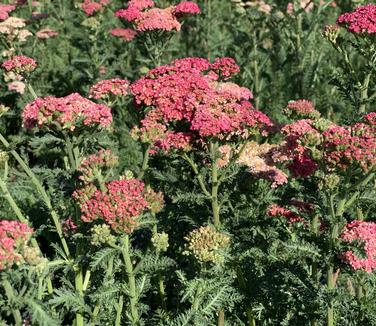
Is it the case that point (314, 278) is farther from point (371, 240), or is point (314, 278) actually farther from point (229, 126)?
point (229, 126)

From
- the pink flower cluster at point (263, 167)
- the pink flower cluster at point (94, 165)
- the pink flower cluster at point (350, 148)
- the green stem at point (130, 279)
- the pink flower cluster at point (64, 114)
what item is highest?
the pink flower cluster at point (350, 148)

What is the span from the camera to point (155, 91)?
4133 millimetres

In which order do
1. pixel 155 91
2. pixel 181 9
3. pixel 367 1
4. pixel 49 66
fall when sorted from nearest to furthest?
pixel 155 91 < pixel 181 9 < pixel 367 1 < pixel 49 66

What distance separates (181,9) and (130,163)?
1.91 m

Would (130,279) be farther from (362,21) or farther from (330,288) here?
(362,21)

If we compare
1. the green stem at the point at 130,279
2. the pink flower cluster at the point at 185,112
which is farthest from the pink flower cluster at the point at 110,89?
the green stem at the point at 130,279

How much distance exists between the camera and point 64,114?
3580mm

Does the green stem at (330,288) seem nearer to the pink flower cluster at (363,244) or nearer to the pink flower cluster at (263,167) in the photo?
the pink flower cluster at (363,244)

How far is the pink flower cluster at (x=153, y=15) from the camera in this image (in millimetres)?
5938

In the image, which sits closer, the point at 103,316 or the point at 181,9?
the point at 103,316

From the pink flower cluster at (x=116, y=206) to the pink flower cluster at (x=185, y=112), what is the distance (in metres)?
0.55

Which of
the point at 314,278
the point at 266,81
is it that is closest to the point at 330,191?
the point at 314,278

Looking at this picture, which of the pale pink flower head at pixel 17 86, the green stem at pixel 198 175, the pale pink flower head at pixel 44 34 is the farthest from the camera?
the pale pink flower head at pixel 44 34

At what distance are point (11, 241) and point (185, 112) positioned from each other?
1617 millimetres
